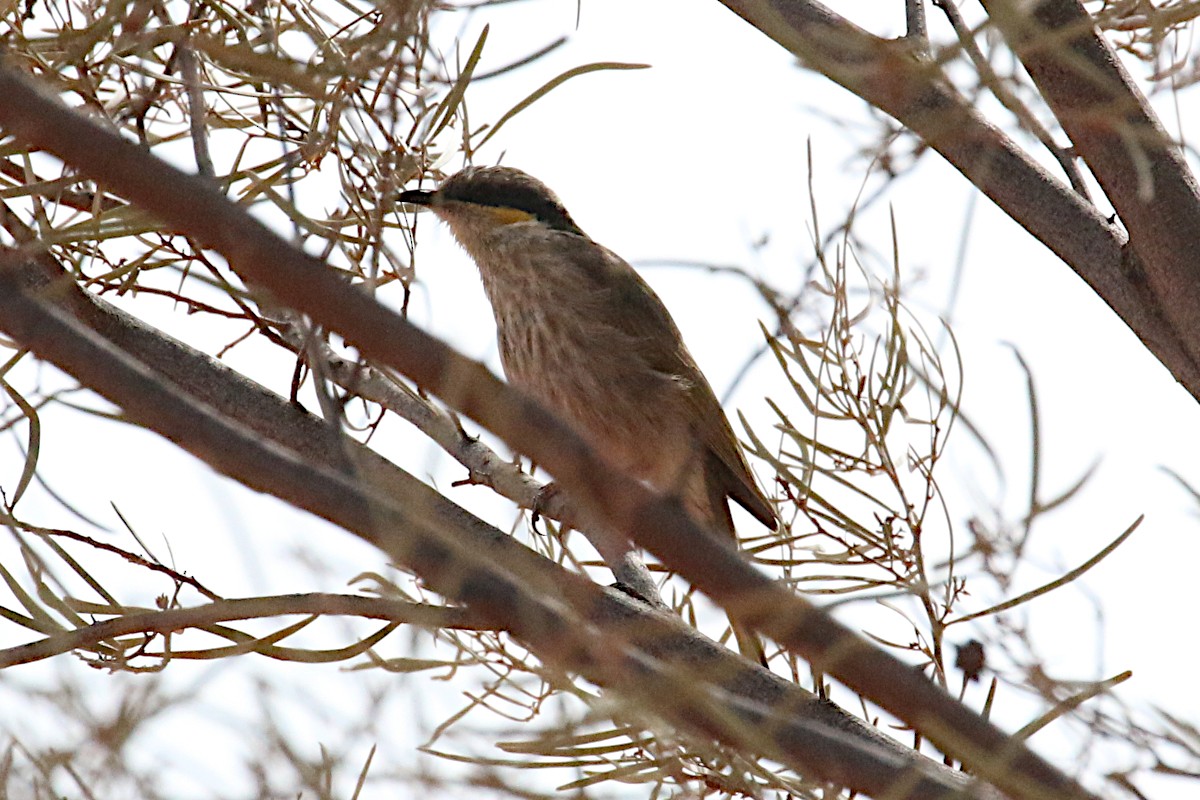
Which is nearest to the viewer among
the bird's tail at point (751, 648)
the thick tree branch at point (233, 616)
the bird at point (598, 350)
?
the thick tree branch at point (233, 616)

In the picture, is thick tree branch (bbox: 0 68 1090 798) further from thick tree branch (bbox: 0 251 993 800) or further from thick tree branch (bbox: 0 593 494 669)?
thick tree branch (bbox: 0 593 494 669)

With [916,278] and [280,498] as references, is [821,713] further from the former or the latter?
[280,498]

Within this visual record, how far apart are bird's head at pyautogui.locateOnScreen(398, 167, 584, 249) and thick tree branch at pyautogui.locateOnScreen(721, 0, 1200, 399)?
7.49ft

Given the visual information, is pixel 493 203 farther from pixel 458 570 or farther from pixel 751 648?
pixel 458 570

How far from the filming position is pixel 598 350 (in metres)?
4.29

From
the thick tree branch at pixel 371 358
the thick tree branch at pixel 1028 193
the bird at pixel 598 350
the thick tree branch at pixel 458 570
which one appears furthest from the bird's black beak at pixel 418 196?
the thick tree branch at pixel 371 358

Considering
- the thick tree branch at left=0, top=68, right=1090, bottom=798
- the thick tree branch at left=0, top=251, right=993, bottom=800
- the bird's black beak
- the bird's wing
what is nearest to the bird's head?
the bird's wing

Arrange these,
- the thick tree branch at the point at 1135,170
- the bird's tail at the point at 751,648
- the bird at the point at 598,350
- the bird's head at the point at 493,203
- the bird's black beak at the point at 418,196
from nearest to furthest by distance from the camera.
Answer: the thick tree branch at the point at 1135,170 < the bird's tail at the point at 751,648 < the bird's black beak at the point at 418,196 < the bird at the point at 598,350 < the bird's head at the point at 493,203

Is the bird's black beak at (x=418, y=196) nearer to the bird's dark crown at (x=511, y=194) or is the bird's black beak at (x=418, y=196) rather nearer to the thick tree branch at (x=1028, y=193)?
the bird's dark crown at (x=511, y=194)

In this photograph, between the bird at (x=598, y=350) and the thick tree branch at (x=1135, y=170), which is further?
the bird at (x=598, y=350)

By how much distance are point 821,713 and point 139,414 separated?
5.06 feet

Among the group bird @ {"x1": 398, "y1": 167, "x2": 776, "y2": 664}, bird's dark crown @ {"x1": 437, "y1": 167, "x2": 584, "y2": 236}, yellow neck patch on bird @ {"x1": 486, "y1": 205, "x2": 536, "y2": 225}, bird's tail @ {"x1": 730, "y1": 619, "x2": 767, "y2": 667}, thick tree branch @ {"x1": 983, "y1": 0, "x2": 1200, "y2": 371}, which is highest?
bird's dark crown @ {"x1": 437, "y1": 167, "x2": 584, "y2": 236}

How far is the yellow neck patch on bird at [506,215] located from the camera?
461 cm

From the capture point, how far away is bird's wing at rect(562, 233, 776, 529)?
4.21 meters
